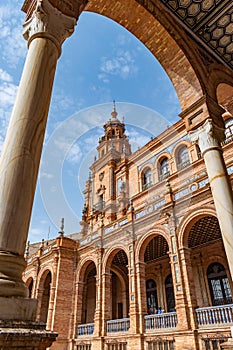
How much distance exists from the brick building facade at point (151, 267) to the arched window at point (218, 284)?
53mm

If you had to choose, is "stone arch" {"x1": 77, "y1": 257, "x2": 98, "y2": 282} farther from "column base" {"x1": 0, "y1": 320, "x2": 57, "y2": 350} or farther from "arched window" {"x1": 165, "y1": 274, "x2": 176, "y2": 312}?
"column base" {"x1": 0, "y1": 320, "x2": 57, "y2": 350}

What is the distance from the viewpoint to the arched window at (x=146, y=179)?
70.4 feet

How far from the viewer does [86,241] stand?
18359 millimetres

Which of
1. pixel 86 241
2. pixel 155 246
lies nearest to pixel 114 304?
pixel 86 241

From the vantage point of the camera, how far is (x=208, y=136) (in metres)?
5.65

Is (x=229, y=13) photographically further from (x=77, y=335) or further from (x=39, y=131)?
(x=77, y=335)

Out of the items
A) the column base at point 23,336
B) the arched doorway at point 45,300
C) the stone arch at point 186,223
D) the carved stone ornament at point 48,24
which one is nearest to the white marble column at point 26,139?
the carved stone ornament at point 48,24

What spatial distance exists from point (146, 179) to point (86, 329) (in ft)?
39.1

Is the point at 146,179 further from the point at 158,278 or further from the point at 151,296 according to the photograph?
the point at 151,296

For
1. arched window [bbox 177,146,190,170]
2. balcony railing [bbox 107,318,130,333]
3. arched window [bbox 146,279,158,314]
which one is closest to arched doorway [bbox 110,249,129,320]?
arched window [bbox 146,279,158,314]

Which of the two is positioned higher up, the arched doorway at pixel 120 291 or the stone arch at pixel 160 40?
the stone arch at pixel 160 40

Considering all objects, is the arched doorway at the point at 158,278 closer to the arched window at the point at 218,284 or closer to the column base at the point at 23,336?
the arched window at the point at 218,284

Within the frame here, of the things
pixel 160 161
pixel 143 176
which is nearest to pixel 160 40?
pixel 160 161

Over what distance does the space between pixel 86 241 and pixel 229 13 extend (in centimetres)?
1560
